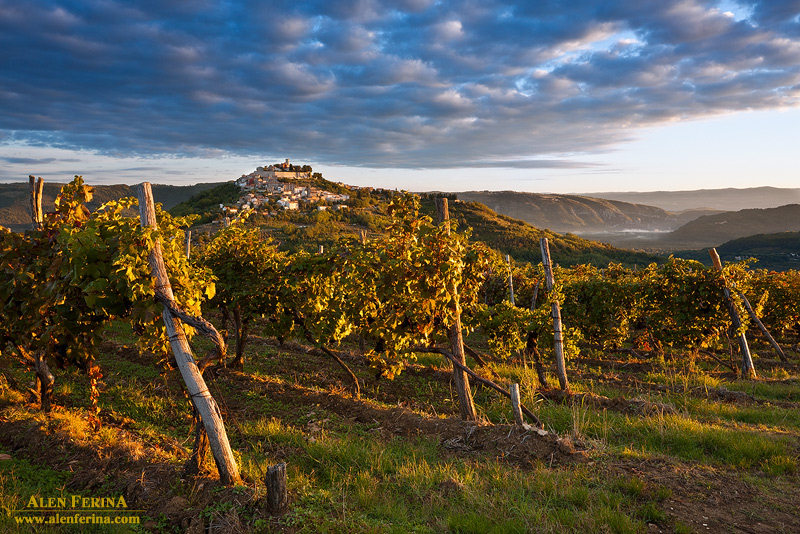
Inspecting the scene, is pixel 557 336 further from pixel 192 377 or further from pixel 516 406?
pixel 192 377

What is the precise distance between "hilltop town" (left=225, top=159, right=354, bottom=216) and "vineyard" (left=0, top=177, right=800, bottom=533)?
57163 mm

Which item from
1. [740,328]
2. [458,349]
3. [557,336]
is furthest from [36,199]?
[740,328]

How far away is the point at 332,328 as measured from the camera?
8.66m

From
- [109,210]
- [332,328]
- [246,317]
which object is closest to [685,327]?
[332,328]

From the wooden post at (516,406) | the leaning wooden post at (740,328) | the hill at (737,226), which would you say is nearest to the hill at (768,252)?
the leaning wooden post at (740,328)

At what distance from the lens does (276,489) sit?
408 centimetres

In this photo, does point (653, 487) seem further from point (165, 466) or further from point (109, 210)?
point (109, 210)

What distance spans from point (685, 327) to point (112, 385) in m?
15.3

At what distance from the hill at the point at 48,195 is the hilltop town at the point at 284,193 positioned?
15523 millimetres

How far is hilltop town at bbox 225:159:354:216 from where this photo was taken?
76438mm

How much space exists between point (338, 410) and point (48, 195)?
102 m

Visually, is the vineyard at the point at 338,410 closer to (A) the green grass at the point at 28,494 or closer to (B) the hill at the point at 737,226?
(A) the green grass at the point at 28,494

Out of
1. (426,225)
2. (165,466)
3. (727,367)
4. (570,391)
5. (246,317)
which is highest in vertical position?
(426,225)

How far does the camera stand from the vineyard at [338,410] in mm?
4363
